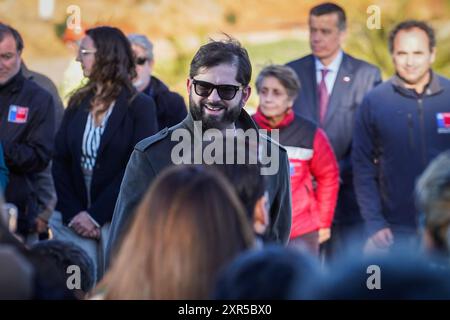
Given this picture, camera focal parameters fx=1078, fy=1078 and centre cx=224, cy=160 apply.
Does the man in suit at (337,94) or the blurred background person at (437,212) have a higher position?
the man in suit at (337,94)

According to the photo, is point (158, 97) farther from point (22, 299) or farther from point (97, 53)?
point (22, 299)

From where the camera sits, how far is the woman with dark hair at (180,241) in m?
2.71

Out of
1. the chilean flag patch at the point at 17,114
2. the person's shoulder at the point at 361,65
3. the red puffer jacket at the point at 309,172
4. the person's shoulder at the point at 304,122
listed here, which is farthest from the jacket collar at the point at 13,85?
the person's shoulder at the point at 361,65

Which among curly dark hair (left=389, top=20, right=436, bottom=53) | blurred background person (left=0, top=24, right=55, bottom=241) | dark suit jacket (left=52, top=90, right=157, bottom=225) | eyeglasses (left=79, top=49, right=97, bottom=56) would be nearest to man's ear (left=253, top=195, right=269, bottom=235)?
dark suit jacket (left=52, top=90, right=157, bottom=225)

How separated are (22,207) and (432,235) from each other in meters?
4.33

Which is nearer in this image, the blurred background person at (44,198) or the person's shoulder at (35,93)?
the person's shoulder at (35,93)

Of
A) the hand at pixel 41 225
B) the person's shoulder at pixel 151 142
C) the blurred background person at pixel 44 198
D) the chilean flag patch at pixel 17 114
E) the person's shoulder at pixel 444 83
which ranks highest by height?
the person's shoulder at pixel 444 83

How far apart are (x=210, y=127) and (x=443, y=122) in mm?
2816

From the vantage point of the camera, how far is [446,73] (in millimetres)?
11352

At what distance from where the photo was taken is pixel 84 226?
6359 millimetres

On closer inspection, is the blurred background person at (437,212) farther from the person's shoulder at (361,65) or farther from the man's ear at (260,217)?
the person's shoulder at (361,65)

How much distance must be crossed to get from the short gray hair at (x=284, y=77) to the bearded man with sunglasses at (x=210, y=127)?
2265 millimetres

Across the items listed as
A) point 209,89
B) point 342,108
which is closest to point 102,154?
point 209,89
